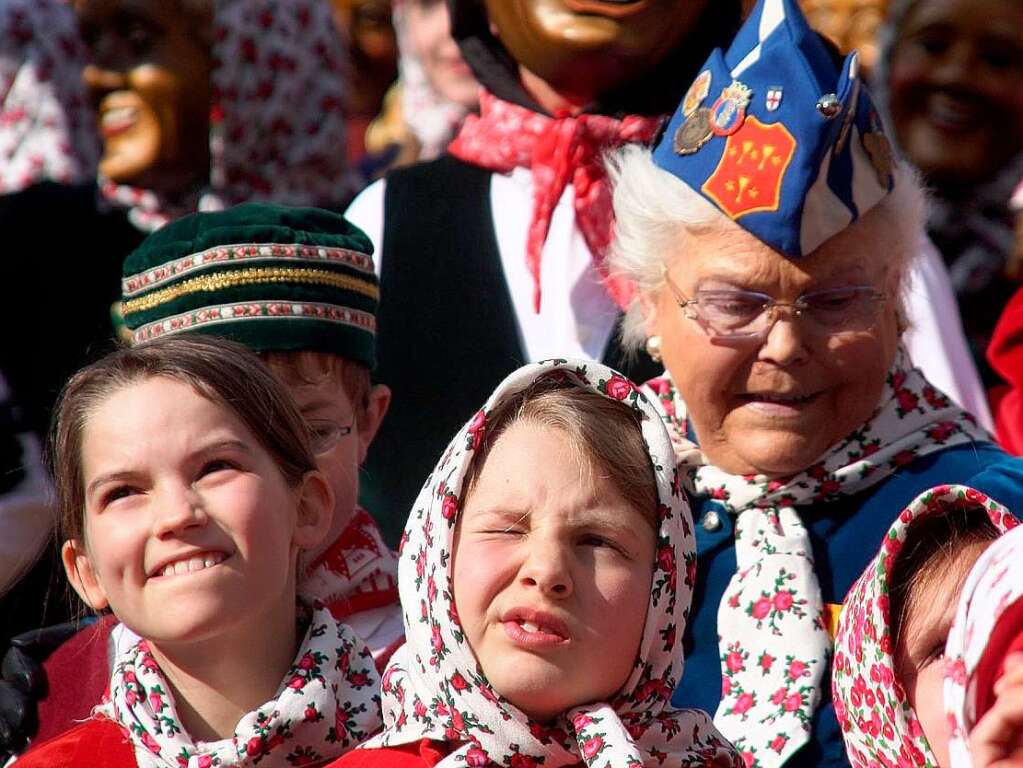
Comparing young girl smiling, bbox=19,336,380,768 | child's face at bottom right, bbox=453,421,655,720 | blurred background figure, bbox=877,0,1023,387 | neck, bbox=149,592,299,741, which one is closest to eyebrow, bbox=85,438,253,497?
young girl smiling, bbox=19,336,380,768

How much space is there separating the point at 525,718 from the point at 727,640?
2.78ft

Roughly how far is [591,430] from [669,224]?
94 cm

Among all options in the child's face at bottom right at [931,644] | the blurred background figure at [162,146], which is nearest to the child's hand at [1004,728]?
the child's face at bottom right at [931,644]

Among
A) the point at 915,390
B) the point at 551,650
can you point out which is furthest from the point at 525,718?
the point at 915,390

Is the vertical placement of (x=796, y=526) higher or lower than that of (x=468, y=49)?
lower

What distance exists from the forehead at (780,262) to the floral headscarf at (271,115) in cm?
266

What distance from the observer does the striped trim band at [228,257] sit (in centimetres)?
340

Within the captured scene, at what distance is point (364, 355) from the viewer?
3521 mm

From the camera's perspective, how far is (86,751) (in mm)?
2854

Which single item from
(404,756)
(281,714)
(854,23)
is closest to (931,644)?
(404,756)

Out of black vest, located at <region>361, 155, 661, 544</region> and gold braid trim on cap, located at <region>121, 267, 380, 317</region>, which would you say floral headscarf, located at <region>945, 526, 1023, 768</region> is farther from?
black vest, located at <region>361, 155, 661, 544</region>

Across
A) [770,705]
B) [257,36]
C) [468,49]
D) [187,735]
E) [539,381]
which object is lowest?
[770,705]

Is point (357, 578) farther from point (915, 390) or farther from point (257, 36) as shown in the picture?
point (257, 36)

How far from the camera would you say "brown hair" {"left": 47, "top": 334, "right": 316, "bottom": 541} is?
9.53 ft
